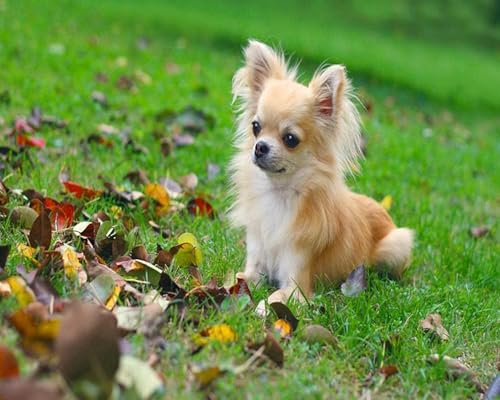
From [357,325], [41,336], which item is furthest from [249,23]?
[41,336]

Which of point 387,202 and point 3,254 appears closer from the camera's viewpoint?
point 3,254

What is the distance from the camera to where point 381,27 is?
16781 millimetres

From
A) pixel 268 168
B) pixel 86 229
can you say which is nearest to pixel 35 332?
pixel 86 229

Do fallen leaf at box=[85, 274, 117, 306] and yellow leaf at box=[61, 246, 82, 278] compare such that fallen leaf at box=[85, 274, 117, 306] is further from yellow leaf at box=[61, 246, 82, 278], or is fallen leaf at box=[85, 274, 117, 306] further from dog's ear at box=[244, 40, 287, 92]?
dog's ear at box=[244, 40, 287, 92]

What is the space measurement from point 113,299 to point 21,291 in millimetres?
378

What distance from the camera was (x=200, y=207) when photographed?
4605 mm

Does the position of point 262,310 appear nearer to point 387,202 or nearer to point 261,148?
point 261,148

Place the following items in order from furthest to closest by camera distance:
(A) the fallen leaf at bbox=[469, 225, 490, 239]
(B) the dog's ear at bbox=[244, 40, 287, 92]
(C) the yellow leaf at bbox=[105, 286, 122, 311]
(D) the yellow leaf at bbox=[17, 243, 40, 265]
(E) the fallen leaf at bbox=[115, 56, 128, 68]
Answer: (E) the fallen leaf at bbox=[115, 56, 128, 68], (A) the fallen leaf at bbox=[469, 225, 490, 239], (B) the dog's ear at bbox=[244, 40, 287, 92], (D) the yellow leaf at bbox=[17, 243, 40, 265], (C) the yellow leaf at bbox=[105, 286, 122, 311]

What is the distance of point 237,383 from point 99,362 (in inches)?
23.9

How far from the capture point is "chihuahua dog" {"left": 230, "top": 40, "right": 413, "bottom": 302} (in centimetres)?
385

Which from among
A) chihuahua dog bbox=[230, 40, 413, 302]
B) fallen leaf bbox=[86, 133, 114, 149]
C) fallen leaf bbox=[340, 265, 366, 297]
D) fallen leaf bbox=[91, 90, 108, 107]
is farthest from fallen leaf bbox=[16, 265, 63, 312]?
fallen leaf bbox=[91, 90, 108, 107]

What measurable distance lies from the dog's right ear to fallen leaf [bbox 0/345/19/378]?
253 centimetres

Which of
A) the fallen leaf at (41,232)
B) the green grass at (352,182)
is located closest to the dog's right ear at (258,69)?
the green grass at (352,182)

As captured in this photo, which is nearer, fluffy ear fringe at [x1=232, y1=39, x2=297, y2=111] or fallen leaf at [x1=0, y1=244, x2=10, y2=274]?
fallen leaf at [x1=0, y1=244, x2=10, y2=274]
